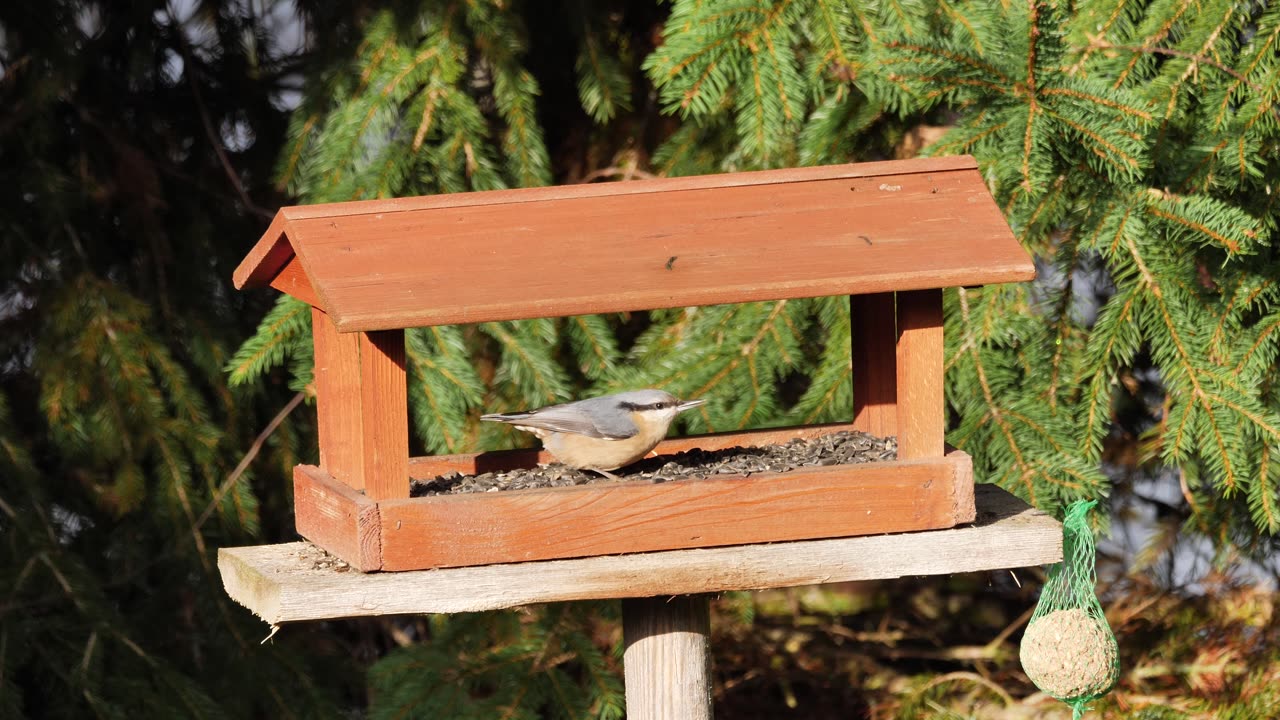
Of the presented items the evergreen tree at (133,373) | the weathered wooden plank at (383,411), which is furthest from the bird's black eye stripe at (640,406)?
the evergreen tree at (133,373)

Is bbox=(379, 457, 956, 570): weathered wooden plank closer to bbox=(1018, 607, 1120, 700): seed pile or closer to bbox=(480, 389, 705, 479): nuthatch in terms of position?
bbox=(480, 389, 705, 479): nuthatch

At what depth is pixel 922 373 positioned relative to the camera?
238cm

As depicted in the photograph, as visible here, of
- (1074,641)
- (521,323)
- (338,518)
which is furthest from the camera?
(521,323)

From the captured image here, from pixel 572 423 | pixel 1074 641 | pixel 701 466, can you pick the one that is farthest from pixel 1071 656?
pixel 572 423

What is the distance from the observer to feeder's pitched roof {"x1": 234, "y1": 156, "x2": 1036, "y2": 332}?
216 cm

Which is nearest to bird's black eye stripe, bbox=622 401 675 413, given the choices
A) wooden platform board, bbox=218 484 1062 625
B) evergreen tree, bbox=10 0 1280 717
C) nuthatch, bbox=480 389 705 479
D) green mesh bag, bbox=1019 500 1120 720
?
nuthatch, bbox=480 389 705 479

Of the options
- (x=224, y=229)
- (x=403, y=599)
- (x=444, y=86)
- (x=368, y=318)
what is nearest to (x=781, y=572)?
(x=403, y=599)

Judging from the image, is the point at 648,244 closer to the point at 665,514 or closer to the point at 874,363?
the point at 665,514

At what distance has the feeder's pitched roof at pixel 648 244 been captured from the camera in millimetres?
2158

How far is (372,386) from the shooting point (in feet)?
7.15

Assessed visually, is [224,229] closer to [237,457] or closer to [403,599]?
[237,457]

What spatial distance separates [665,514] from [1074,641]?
2.81ft

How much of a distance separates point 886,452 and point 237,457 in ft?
7.20

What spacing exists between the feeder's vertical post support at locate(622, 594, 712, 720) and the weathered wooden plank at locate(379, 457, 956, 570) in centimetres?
34
